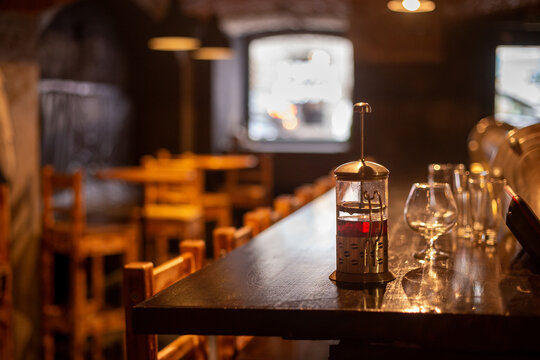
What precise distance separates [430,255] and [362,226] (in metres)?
0.35

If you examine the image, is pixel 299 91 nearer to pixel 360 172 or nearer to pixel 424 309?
pixel 360 172

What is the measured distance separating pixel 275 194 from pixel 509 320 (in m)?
6.95

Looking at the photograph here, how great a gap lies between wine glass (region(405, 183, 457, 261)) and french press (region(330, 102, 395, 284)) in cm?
23

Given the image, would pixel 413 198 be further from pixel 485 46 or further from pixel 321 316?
pixel 485 46

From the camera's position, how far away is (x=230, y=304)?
110 cm

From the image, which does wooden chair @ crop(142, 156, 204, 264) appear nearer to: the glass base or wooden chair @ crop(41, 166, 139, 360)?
wooden chair @ crop(41, 166, 139, 360)

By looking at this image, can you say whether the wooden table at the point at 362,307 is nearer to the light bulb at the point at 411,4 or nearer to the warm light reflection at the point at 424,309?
the warm light reflection at the point at 424,309

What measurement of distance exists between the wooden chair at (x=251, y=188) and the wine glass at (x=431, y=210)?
532 cm

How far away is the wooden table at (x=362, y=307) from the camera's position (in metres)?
1.02

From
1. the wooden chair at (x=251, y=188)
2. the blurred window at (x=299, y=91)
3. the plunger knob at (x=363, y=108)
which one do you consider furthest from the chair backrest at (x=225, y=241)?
the blurred window at (x=299, y=91)

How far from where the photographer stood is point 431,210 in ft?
4.91

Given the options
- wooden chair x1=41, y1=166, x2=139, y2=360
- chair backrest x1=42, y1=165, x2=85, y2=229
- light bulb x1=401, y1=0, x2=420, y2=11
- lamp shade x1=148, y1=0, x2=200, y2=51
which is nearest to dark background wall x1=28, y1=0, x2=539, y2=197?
lamp shade x1=148, y1=0, x2=200, y2=51

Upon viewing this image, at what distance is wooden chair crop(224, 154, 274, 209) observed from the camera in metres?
6.84

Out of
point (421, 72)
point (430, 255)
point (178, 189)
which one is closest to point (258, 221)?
point (430, 255)
